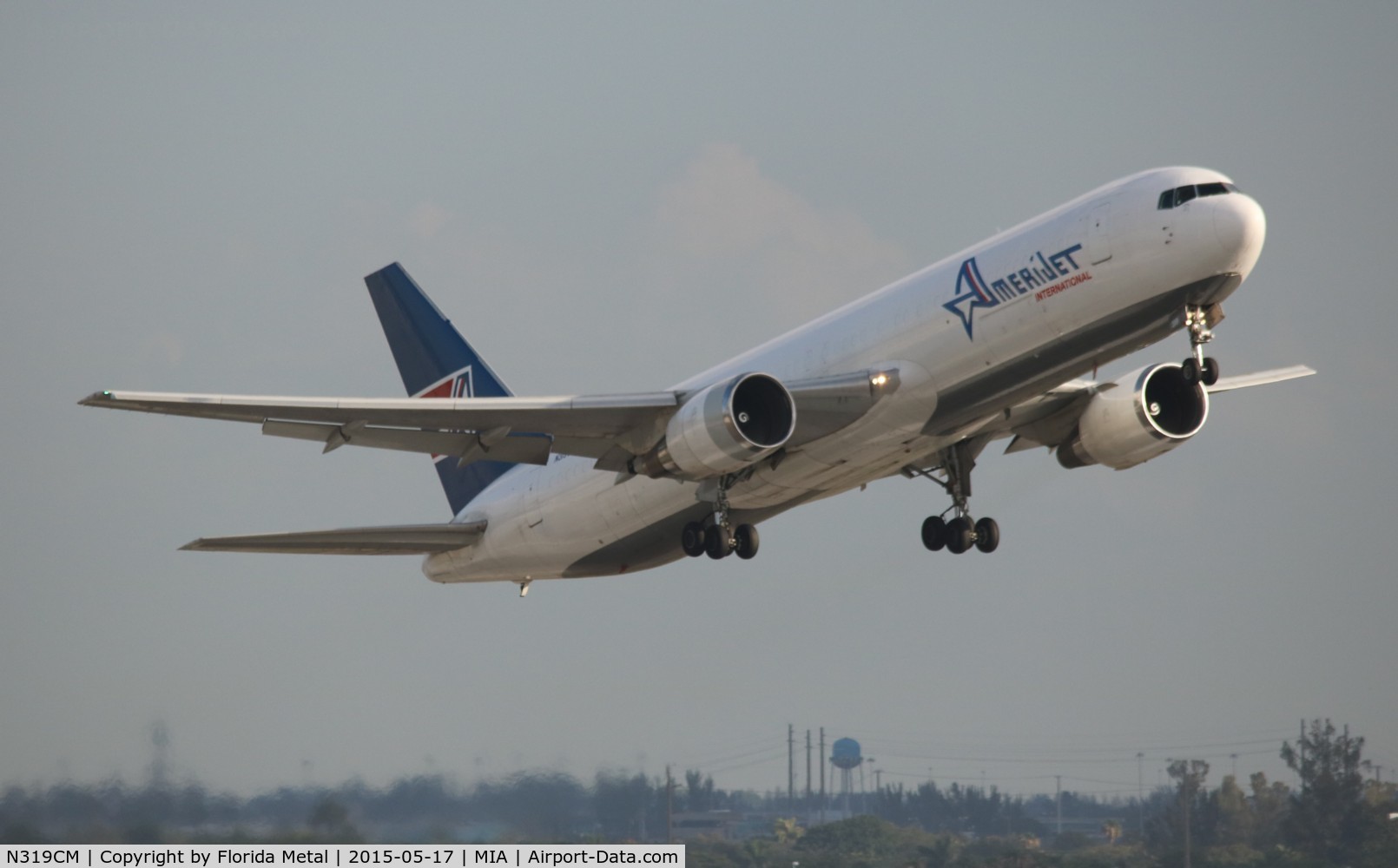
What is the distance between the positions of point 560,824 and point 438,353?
10204 mm

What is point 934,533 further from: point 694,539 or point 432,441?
point 432,441

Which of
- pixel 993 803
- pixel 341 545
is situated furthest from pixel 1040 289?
pixel 993 803

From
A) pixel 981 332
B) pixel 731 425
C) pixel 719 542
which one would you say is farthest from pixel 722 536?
pixel 981 332

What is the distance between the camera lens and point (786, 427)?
25844mm

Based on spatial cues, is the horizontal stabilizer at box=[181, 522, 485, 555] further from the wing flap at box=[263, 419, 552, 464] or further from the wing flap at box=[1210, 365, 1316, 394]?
the wing flap at box=[1210, 365, 1316, 394]

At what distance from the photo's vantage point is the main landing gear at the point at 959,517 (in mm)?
30580

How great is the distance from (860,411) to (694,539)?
4667 mm

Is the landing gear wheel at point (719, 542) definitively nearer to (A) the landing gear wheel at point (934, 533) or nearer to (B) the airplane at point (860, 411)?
(B) the airplane at point (860, 411)

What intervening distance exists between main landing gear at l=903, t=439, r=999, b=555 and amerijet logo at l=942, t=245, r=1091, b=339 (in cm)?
563

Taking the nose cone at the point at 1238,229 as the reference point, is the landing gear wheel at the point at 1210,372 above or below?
below

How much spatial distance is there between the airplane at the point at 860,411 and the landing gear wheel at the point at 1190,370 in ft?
0.10

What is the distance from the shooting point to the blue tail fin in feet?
114
